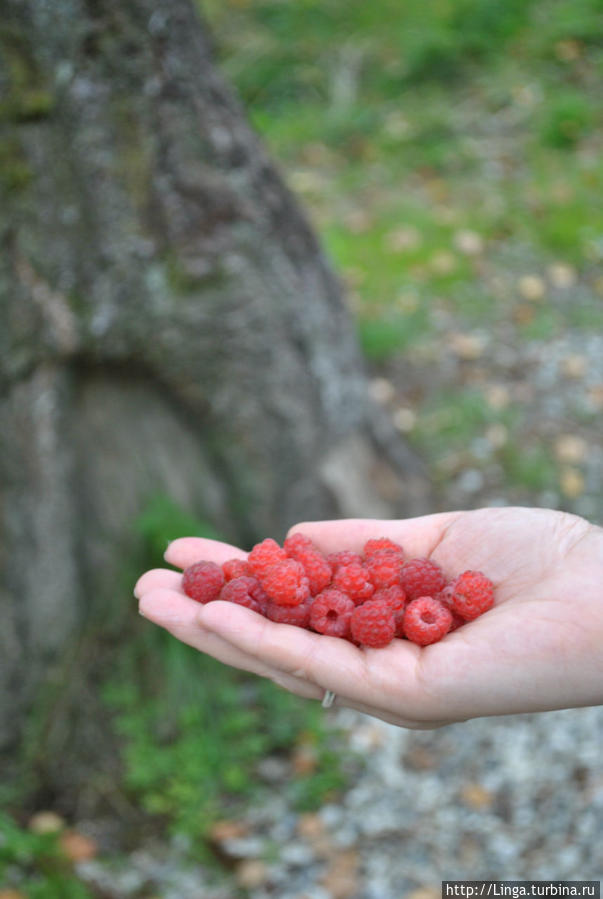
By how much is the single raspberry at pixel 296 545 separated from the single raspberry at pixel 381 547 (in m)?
0.15

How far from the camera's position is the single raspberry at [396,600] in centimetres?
200

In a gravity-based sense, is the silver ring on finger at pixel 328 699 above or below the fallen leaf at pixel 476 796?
above

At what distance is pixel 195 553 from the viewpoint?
7.39 ft

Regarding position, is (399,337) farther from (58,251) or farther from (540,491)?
(58,251)

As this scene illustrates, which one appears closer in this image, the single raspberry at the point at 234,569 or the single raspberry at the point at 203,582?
the single raspberry at the point at 203,582

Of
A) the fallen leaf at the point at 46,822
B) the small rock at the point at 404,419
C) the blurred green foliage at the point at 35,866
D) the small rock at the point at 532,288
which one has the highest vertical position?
the small rock at the point at 532,288

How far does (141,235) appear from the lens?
8.87ft

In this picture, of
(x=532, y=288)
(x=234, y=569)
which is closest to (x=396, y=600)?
(x=234, y=569)

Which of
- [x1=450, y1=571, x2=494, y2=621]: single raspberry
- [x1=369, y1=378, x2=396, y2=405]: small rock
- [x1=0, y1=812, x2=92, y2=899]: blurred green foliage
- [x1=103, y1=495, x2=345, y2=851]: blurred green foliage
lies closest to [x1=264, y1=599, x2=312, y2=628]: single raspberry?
[x1=450, y1=571, x2=494, y2=621]: single raspberry

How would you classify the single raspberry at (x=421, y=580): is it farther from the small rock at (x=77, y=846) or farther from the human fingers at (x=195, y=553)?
the small rock at (x=77, y=846)

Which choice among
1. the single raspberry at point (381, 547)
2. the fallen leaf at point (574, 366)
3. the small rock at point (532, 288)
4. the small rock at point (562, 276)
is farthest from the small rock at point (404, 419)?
the single raspberry at point (381, 547)

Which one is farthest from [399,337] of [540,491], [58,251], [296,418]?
[58,251]

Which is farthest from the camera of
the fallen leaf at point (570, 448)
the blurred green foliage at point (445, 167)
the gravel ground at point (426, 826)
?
the blurred green foliage at point (445, 167)

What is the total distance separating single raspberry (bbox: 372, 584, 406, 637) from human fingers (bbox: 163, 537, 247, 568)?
1.34 feet
